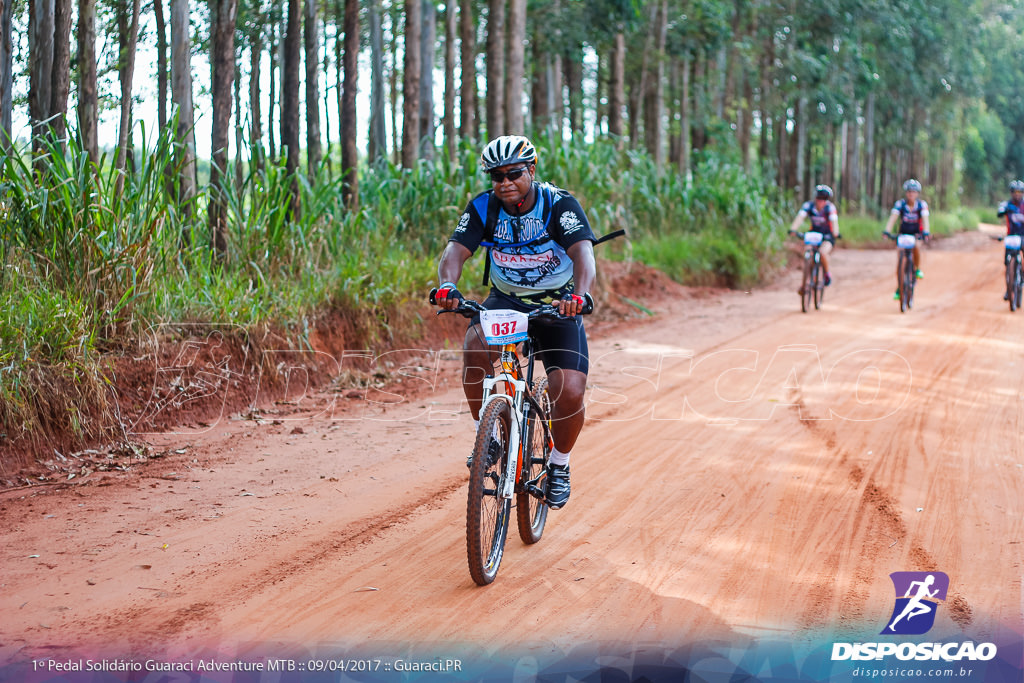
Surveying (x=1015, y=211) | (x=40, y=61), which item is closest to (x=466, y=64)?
(x=1015, y=211)

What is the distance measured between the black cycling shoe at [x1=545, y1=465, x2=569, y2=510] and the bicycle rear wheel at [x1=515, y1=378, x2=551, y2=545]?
0.15 ft

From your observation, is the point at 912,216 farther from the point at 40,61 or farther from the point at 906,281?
the point at 40,61

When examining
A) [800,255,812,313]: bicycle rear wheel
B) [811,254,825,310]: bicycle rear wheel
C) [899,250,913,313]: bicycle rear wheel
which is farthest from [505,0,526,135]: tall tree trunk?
[899,250,913,313]: bicycle rear wheel

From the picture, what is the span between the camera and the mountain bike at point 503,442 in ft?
13.9

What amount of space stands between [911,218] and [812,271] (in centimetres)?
220

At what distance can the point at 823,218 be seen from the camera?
15461mm

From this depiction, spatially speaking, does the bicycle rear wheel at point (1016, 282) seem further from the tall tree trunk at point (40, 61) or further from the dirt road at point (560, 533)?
the tall tree trunk at point (40, 61)

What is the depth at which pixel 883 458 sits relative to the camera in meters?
6.62

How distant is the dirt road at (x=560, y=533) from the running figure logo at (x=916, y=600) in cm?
5

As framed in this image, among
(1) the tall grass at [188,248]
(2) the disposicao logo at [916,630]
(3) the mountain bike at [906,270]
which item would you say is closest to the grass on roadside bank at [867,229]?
(3) the mountain bike at [906,270]

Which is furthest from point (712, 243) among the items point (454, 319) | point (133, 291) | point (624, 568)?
point (624, 568)

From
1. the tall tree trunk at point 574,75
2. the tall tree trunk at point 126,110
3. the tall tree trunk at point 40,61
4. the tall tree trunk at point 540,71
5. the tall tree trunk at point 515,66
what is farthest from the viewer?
the tall tree trunk at point 540,71

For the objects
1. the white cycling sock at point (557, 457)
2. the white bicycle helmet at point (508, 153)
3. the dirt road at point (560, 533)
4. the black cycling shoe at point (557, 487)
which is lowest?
the dirt road at point (560, 533)

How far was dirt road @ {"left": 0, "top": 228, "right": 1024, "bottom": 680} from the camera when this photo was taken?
391 cm
